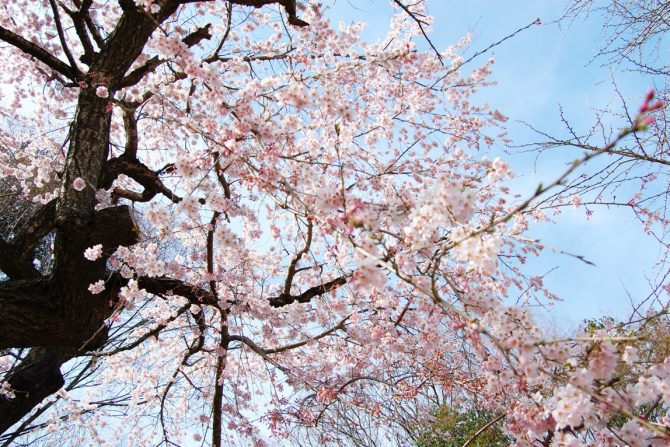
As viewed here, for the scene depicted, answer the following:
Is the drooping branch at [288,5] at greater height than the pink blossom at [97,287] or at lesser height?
greater

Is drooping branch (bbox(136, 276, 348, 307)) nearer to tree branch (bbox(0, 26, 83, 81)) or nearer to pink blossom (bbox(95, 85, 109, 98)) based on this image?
pink blossom (bbox(95, 85, 109, 98))

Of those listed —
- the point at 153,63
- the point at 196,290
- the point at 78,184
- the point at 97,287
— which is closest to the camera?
the point at 97,287

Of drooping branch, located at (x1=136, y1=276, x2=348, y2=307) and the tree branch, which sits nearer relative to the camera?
the tree branch

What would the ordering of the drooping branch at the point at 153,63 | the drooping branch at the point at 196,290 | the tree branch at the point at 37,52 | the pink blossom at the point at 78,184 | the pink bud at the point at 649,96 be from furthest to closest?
the drooping branch at the point at 153,63 → the drooping branch at the point at 196,290 → the tree branch at the point at 37,52 → the pink blossom at the point at 78,184 → the pink bud at the point at 649,96

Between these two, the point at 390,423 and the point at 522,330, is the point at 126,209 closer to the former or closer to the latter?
the point at 522,330

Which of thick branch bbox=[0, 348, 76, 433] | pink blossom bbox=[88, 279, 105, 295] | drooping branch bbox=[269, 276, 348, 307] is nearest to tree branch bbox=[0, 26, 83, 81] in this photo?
pink blossom bbox=[88, 279, 105, 295]

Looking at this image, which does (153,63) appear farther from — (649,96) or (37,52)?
(649,96)

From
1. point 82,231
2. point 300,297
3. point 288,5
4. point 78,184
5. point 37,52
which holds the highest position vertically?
point 288,5

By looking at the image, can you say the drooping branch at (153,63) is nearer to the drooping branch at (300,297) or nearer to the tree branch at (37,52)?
the tree branch at (37,52)

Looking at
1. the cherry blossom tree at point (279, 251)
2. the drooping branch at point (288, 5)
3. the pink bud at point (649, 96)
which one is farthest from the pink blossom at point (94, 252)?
the pink bud at point (649, 96)

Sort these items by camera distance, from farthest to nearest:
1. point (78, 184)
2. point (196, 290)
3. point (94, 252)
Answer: point (196, 290)
point (78, 184)
point (94, 252)

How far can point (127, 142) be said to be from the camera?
404cm

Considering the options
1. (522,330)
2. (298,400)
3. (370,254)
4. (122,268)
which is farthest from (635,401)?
(298,400)

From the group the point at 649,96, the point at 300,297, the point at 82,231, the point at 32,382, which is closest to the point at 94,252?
the point at 82,231
